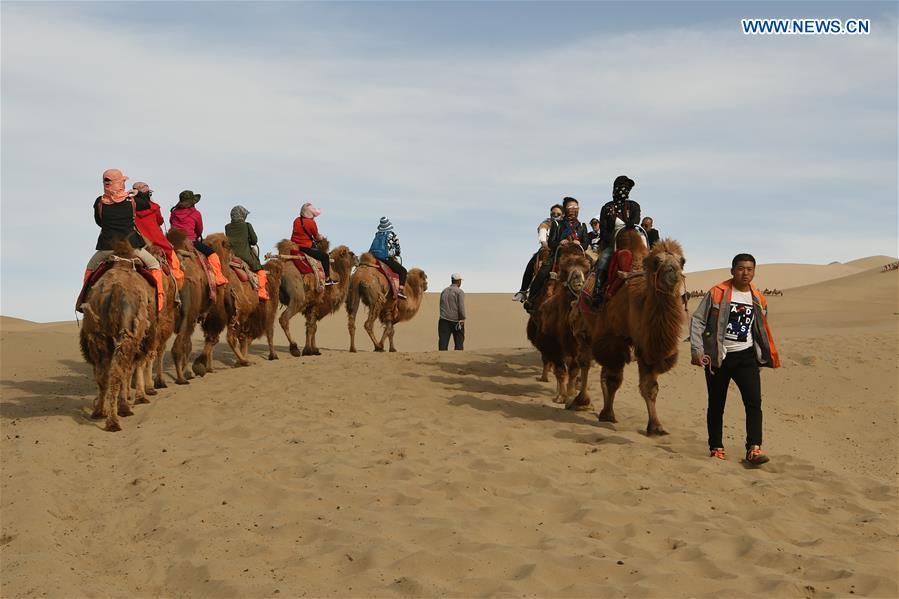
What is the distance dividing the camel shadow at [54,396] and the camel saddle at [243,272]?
3079 millimetres

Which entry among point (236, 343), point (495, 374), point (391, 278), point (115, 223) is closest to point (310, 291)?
point (391, 278)

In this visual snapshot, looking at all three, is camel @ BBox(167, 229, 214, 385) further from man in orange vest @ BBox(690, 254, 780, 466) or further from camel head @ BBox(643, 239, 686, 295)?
man in orange vest @ BBox(690, 254, 780, 466)

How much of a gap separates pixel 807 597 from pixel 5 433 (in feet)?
30.5

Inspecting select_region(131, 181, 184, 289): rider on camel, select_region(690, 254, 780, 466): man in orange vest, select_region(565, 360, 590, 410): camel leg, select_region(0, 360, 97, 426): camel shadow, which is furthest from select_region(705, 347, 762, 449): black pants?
select_region(131, 181, 184, 289): rider on camel

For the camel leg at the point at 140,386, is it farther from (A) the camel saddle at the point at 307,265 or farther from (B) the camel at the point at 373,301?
(B) the camel at the point at 373,301

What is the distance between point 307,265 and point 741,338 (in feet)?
37.8

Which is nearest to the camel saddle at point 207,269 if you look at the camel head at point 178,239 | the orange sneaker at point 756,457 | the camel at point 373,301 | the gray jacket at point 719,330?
the camel head at point 178,239

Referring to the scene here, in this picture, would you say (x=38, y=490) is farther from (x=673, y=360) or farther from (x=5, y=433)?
(x=673, y=360)

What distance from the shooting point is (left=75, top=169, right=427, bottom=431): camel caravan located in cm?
1181

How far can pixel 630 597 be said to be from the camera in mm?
6086

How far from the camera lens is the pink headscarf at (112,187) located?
12.4m

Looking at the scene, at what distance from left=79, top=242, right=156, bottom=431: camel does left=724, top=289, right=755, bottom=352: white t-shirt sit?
6.93m

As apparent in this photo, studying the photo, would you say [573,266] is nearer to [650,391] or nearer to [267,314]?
[650,391]

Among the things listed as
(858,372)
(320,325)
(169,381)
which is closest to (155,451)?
(169,381)
